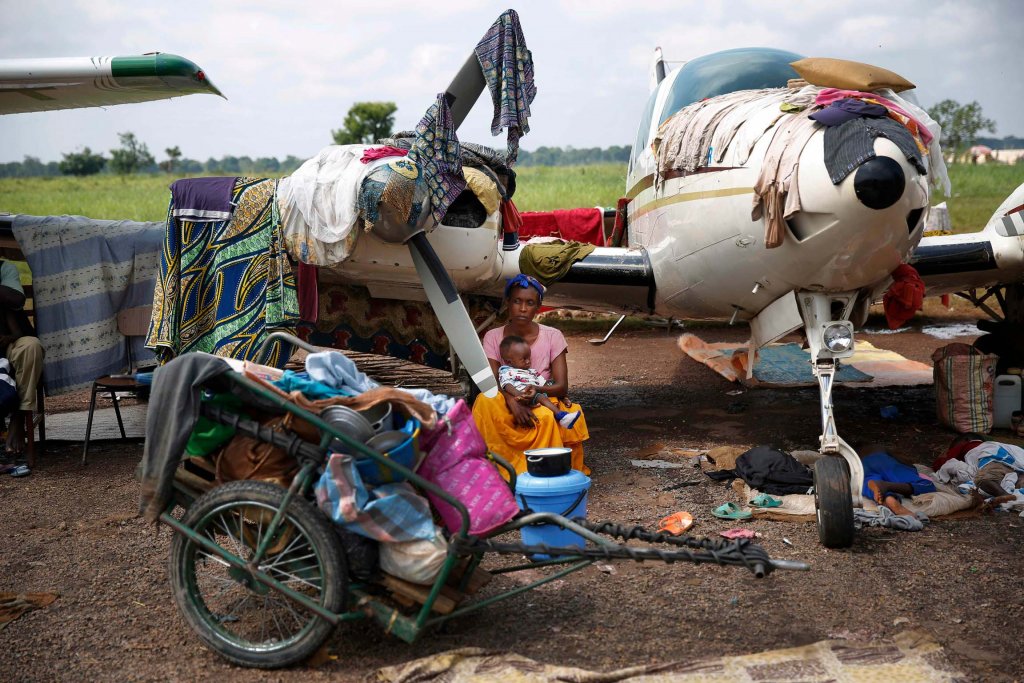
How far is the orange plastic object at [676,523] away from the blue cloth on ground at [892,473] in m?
1.15

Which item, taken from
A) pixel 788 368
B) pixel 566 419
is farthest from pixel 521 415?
pixel 788 368

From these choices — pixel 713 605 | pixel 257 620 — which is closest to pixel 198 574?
pixel 257 620

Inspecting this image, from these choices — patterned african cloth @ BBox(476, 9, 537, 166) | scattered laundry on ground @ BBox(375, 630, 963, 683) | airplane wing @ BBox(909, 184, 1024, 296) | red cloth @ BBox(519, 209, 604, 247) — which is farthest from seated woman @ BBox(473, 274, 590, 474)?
red cloth @ BBox(519, 209, 604, 247)

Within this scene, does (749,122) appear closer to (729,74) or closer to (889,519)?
(729,74)

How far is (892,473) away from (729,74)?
3233 mm

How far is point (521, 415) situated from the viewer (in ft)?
17.0

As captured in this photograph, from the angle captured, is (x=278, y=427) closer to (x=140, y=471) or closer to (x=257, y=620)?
(x=140, y=471)

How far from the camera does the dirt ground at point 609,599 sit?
3135 millimetres

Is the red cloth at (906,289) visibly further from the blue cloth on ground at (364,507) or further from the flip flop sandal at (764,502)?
the blue cloth on ground at (364,507)

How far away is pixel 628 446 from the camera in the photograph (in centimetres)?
665

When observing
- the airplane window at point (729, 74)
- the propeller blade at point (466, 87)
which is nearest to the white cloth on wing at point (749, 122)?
the airplane window at point (729, 74)

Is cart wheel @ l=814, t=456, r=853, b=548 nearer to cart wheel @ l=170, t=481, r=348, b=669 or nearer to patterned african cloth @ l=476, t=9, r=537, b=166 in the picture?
cart wheel @ l=170, t=481, r=348, b=669

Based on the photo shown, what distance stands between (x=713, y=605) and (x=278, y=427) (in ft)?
6.38

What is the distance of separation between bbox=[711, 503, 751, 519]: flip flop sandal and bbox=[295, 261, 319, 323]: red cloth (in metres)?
2.94
